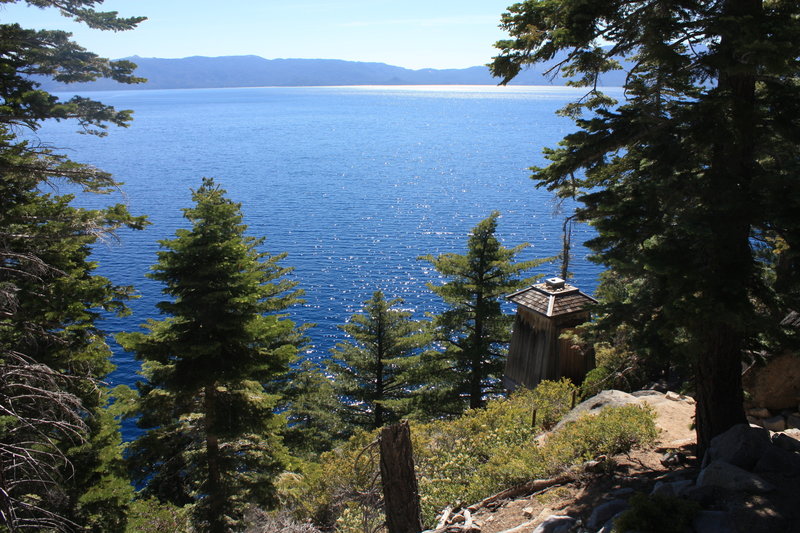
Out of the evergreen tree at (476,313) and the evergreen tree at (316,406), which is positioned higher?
the evergreen tree at (476,313)

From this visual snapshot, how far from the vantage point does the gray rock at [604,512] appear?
25.8 feet

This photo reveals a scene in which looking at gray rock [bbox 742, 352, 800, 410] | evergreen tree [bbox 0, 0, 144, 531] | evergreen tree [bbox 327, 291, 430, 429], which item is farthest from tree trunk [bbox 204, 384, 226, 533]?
gray rock [bbox 742, 352, 800, 410]

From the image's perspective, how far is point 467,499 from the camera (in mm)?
11211

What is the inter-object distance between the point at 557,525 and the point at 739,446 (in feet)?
9.84

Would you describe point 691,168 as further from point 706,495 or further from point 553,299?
point 553,299

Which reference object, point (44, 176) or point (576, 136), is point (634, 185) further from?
point (44, 176)

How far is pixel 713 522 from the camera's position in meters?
6.77

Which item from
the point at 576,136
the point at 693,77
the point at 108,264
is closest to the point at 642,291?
the point at 576,136

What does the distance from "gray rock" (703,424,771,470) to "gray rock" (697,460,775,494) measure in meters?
0.48

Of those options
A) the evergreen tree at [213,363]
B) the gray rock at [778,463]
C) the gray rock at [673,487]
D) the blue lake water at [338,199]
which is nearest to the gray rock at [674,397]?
the blue lake water at [338,199]

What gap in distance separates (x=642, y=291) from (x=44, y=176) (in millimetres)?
12163

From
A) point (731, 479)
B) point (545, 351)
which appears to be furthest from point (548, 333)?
point (731, 479)

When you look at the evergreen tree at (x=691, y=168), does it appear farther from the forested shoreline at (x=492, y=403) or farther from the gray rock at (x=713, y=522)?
the gray rock at (x=713, y=522)

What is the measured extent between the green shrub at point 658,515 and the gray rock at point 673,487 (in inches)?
27.2
